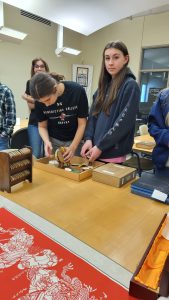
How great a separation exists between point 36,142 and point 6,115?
510 mm

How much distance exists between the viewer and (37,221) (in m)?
0.82

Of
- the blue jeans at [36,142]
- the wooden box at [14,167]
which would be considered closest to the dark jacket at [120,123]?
the wooden box at [14,167]

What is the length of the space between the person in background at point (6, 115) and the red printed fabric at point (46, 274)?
1.71m

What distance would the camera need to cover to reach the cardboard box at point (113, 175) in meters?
1.13

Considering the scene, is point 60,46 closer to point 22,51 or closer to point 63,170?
point 22,51

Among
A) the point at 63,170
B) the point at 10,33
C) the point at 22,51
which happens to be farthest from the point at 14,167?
the point at 22,51

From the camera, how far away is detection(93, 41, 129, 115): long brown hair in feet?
4.45

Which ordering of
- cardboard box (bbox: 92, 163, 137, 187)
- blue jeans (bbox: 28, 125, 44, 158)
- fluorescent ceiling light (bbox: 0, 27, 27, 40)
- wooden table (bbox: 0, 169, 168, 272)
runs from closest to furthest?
wooden table (bbox: 0, 169, 168, 272)
cardboard box (bbox: 92, 163, 137, 187)
blue jeans (bbox: 28, 125, 44, 158)
fluorescent ceiling light (bbox: 0, 27, 27, 40)

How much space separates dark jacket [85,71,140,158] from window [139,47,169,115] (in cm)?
429


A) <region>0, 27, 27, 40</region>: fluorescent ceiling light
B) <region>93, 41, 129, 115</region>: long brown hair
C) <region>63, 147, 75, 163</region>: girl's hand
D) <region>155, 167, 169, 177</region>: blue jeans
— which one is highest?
<region>0, 27, 27, 40</region>: fluorescent ceiling light

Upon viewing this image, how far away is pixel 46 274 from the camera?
59cm

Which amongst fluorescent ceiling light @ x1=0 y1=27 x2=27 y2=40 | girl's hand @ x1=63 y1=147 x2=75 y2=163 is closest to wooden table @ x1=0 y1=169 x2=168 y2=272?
girl's hand @ x1=63 y1=147 x2=75 y2=163

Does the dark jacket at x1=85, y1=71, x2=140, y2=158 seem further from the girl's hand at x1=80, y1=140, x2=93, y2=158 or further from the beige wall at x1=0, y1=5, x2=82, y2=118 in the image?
the beige wall at x1=0, y1=5, x2=82, y2=118

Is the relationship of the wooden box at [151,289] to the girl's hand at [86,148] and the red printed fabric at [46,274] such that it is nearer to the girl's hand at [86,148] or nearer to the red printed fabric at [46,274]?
the red printed fabric at [46,274]
